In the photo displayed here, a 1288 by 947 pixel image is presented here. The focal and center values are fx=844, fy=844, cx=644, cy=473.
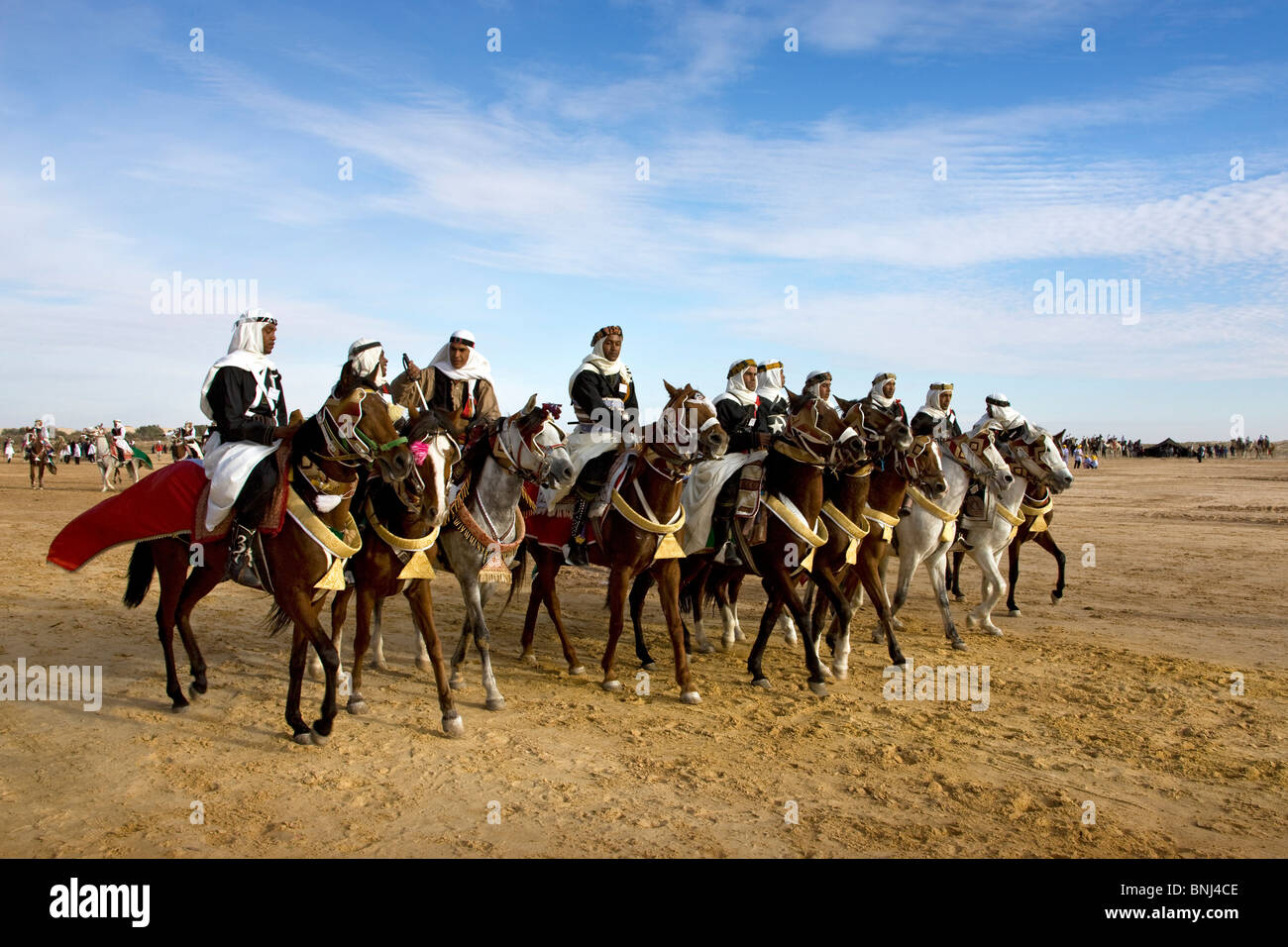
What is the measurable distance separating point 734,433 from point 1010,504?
490 cm

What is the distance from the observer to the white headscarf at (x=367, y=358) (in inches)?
269

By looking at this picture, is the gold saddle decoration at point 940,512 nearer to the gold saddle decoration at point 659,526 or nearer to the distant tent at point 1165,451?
A: the gold saddle decoration at point 659,526

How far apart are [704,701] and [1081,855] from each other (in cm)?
382

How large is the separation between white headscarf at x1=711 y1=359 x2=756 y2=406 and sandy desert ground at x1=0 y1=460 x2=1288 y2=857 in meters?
3.18

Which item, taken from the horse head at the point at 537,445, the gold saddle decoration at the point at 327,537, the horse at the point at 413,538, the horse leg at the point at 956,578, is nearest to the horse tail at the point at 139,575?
the horse at the point at 413,538

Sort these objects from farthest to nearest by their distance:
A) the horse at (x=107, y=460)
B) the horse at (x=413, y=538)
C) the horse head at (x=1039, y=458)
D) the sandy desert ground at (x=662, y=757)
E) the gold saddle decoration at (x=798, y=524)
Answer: the horse at (x=107, y=460)
the horse head at (x=1039, y=458)
the gold saddle decoration at (x=798, y=524)
the horse at (x=413, y=538)
the sandy desert ground at (x=662, y=757)

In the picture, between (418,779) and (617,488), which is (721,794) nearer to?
(418,779)

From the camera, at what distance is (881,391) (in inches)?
435

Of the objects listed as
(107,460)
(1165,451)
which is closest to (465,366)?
(107,460)

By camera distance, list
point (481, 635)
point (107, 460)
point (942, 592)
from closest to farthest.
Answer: point (481, 635) → point (942, 592) → point (107, 460)

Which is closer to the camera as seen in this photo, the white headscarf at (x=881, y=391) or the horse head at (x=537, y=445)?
the horse head at (x=537, y=445)

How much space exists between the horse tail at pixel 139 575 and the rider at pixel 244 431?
1.50 meters

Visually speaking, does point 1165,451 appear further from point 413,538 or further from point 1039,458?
point 413,538
